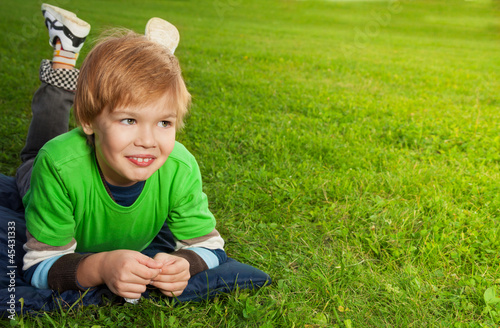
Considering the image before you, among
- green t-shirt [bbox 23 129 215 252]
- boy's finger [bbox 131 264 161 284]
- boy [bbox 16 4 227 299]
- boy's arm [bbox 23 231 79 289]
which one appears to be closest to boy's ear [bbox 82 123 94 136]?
boy [bbox 16 4 227 299]

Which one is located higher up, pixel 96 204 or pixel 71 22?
pixel 71 22

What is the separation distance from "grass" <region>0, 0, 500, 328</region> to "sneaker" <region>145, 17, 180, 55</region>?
121 centimetres

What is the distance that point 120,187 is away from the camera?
2346 mm

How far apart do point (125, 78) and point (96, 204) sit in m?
0.68

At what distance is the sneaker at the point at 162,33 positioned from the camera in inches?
113

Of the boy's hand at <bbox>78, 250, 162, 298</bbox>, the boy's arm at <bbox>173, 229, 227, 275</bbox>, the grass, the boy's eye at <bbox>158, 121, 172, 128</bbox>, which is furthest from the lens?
the boy's arm at <bbox>173, 229, 227, 275</bbox>

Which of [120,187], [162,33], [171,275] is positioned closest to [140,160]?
[120,187]

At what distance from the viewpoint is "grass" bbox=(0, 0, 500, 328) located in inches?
89.6

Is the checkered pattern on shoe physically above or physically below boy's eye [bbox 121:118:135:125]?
below

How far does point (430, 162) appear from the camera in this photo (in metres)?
4.12

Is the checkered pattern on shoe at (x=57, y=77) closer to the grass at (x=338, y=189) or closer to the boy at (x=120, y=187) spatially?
the grass at (x=338, y=189)

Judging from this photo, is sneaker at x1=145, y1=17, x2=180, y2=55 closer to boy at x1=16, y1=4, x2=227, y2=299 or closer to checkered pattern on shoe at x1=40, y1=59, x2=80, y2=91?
boy at x1=16, y1=4, x2=227, y2=299

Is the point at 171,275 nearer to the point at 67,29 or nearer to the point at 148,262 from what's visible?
the point at 148,262

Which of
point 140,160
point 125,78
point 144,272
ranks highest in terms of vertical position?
point 125,78
